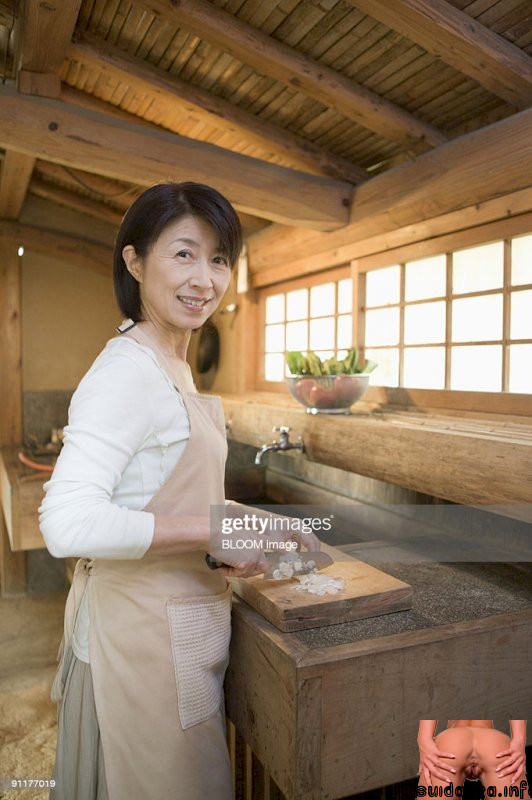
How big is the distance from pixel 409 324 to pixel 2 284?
3393 mm

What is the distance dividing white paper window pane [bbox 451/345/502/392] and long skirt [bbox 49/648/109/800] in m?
1.63

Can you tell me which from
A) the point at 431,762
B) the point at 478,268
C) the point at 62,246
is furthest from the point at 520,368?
the point at 62,246

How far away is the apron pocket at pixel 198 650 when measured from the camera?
1.13 m

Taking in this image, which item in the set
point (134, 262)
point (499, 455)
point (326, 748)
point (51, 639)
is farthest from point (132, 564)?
point (51, 639)

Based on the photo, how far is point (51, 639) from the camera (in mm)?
3611

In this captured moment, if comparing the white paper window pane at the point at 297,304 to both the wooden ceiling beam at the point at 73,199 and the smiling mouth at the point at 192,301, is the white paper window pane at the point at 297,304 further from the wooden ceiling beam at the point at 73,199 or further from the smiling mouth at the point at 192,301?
the smiling mouth at the point at 192,301

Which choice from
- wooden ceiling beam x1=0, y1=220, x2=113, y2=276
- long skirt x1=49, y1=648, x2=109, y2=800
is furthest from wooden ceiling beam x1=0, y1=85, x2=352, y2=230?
wooden ceiling beam x1=0, y1=220, x2=113, y2=276

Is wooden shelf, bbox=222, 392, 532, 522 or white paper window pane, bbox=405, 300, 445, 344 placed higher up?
white paper window pane, bbox=405, 300, 445, 344

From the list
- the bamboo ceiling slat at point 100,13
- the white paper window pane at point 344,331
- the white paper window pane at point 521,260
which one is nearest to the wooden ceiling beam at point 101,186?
the white paper window pane at point 344,331

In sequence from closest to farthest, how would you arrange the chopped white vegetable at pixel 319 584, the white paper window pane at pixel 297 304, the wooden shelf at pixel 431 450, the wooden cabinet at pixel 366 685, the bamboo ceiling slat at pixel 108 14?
the wooden cabinet at pixel 366 685
the chopped white vegetable at pixel 319 584
the wooden shelf at pixel 431 450
the bamboo ceiling slat at pixel 108 14
the white paper window pane at pixel 297 304

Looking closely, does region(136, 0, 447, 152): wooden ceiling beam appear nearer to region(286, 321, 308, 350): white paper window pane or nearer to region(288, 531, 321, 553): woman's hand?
region(286, 321, 308, 350): white paper window pane

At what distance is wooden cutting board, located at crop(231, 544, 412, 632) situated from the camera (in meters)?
1.18

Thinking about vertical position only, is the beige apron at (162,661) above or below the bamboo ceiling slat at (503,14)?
below

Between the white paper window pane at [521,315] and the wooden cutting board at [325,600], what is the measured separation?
44.5 inches
